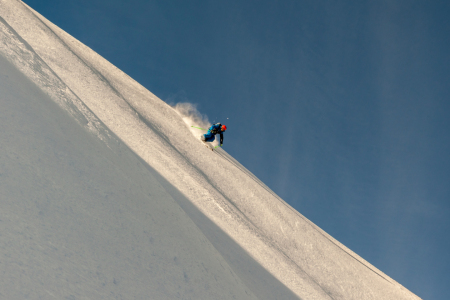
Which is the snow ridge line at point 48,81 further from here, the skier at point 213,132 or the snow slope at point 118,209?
the skier at point 213,132

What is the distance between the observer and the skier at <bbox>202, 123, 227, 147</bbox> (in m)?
12.9

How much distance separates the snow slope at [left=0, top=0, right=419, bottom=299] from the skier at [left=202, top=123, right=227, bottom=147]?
1005mm

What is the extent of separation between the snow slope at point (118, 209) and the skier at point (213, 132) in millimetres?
1005

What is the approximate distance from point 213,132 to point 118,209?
8.07 metres

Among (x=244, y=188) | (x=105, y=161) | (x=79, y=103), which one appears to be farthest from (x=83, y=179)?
(x=244, y=188)

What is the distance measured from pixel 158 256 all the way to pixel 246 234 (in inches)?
150

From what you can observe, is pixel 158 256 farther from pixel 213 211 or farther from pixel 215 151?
pixel 215 151

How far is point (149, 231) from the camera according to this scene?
5621 mm

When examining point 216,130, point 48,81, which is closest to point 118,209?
point 48,81

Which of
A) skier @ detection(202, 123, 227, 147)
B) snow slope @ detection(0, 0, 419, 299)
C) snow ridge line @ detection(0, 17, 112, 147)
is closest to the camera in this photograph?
snow slope @ detection(0, 0, 419, 299)

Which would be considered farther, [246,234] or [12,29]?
[12,29]

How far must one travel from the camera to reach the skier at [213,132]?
12.9 meters

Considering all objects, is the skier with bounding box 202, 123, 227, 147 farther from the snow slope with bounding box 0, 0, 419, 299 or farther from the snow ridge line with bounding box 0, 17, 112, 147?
the snow ridge line with bounding box 0, 17, 112, 147

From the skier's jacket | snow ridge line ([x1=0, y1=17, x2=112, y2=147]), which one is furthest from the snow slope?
the skier's jacket
